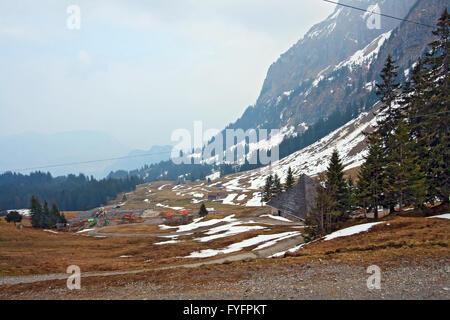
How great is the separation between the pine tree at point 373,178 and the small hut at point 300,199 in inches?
884

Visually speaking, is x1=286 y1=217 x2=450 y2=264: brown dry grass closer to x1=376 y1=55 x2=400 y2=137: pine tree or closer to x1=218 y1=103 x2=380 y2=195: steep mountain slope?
x1=376 y1=55 x2=400 y2=137: pine tree

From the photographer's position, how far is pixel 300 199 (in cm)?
5578

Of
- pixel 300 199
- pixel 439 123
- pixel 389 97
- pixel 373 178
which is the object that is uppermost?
pixel 389 97

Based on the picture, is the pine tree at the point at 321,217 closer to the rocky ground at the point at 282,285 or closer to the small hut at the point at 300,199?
the rocky ground at the point at 282,285

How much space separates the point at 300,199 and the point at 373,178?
86.6 ft

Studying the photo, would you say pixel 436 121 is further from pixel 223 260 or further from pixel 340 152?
pixel 340 152

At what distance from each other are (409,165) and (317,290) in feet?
79.1

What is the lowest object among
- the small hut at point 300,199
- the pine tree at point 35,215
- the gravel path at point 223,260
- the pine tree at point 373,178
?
the pine tree at point 35,215

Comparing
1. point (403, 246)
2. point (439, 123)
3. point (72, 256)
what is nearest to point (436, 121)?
point (439, 123)

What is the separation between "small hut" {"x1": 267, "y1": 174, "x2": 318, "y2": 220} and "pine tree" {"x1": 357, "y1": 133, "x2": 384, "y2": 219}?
73.6 ft

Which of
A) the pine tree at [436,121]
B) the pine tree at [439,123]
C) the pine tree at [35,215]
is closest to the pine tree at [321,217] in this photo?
the pine tree at [436,121]

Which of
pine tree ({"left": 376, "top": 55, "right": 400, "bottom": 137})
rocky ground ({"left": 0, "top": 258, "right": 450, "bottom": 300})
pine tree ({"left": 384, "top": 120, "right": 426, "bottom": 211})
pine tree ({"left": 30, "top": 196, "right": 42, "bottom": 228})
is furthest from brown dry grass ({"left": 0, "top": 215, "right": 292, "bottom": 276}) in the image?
pine tree ({"left": 30, "top": 196, "right": 42, "bottom": 228})

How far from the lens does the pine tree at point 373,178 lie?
29.6 metres
